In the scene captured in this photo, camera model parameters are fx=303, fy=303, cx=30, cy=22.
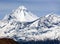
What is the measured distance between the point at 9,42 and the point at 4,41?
284 millimetres

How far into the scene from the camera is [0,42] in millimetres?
16453

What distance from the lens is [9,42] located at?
55.1 ft

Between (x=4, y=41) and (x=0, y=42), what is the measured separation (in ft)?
1.17

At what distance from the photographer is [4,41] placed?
55.0ft

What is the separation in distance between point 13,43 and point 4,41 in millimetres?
560

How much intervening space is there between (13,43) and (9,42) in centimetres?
30

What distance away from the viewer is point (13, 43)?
55.8 ft
